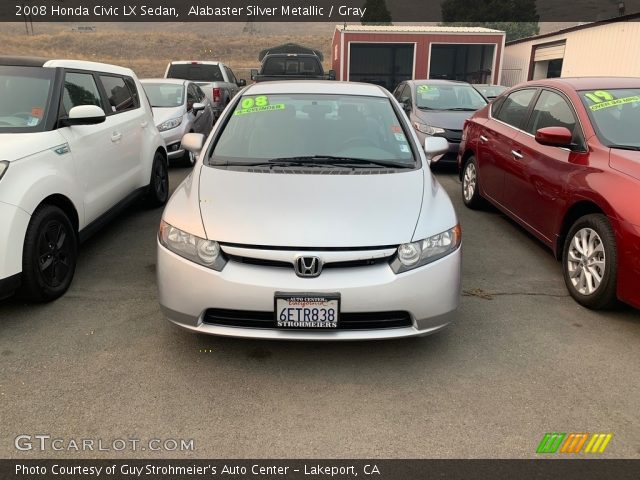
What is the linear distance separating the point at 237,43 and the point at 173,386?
6826 centimetres

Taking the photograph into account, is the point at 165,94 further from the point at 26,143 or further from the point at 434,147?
the point at 434,147

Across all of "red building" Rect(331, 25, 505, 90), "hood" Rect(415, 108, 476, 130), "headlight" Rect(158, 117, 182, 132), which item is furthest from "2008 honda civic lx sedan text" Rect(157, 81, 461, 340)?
"red building" Rect(331, 25, 505, 90)

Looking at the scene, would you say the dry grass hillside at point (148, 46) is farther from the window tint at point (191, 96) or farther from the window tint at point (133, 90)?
the window tint at point (133, 90)

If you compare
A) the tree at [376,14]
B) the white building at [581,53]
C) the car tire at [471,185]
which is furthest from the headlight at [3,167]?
the tree at [376,14]

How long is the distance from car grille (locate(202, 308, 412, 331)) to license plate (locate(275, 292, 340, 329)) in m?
0.05

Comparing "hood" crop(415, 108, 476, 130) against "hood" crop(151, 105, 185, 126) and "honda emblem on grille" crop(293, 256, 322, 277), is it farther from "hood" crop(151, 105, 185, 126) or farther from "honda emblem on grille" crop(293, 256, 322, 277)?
"honda emblem on grille" crop(293, 256, 322, 277)

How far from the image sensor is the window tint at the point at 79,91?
4.30 meters

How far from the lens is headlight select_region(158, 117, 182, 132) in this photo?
8570 millimetres

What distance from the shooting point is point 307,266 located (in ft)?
9.04

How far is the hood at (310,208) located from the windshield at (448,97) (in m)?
6.23

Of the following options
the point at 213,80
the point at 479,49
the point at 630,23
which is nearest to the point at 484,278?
the point at 213,80

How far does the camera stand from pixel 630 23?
16.8 meters

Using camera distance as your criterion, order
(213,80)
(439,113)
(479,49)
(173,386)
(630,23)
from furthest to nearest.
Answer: (479,49) < (630,23) < (213,80) < (439,113) < (173,386)
